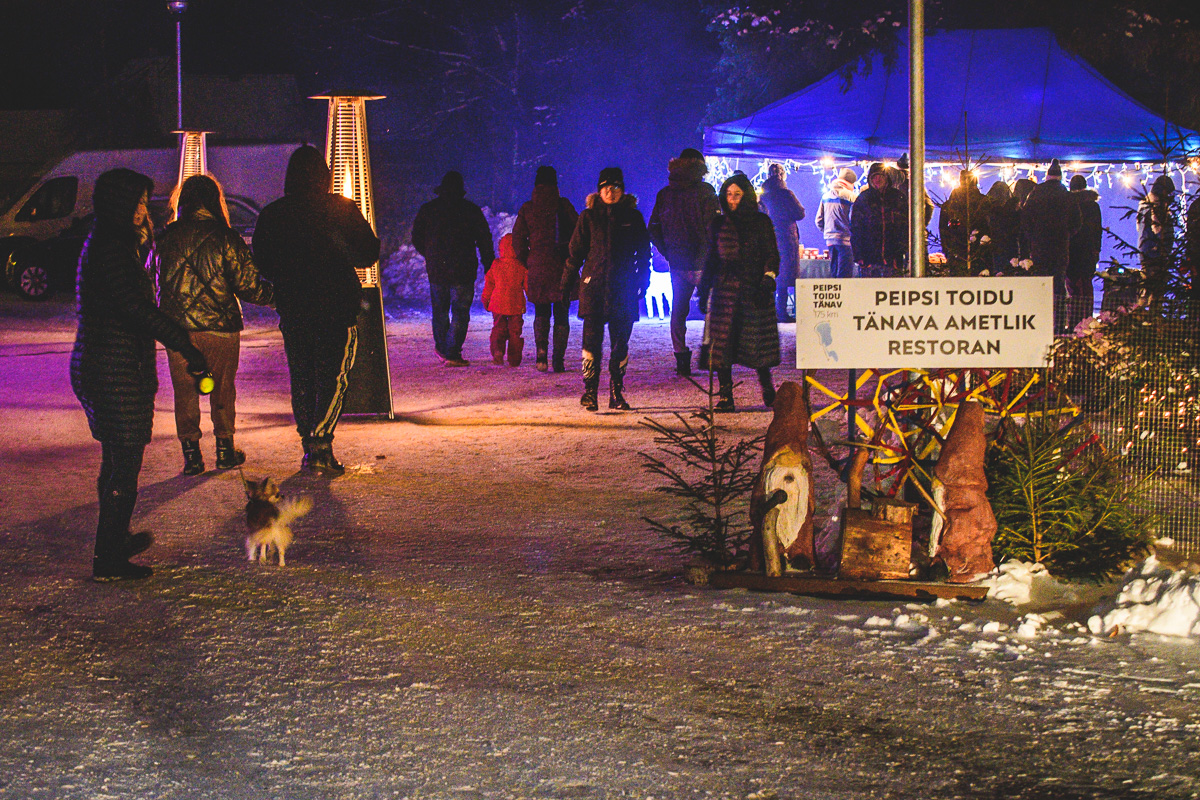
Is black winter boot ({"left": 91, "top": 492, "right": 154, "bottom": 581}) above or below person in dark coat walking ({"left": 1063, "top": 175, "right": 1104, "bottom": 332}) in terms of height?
below

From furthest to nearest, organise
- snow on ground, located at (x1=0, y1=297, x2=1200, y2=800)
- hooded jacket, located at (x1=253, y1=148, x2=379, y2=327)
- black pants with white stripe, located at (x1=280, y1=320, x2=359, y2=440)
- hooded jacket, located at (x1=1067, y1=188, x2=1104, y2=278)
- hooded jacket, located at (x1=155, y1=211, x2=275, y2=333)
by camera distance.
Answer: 1. hooded jacket, located at (x1=1067, y1=188, x2=1104, y2=278)
2. black pants with white stripe, located at (x1=280, y1=320, x2=359, y2=440)
3. hooded jacket, located at (x1=253, y1=148, x2=379, y2=327)
4. hooded jacket, located at (x1=155, y1=211, x2=275, y2=333)
5. snow on ground, located at (x1=0, y1=297, x2=1200, y2=800)

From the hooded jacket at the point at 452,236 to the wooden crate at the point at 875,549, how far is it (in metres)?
8.36

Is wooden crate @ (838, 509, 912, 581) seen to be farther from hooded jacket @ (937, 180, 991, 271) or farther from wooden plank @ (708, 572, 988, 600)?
hooded jacket @ (937, 180, 991, 271)

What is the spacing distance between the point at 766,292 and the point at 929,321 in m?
4.28

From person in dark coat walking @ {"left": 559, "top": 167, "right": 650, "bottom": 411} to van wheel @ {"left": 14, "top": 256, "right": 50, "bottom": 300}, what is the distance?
15.9 metres

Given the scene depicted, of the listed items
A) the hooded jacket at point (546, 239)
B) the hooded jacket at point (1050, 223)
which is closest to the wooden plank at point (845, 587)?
the hooded jacket at point (546, 239)

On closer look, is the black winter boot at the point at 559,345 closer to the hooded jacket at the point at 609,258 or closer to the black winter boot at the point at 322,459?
the hooded jacket at the point at 609,258

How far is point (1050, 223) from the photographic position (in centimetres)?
1505

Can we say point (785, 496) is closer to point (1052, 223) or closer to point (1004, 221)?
point (1052, 223)

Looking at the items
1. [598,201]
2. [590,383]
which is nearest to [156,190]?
[598,201]

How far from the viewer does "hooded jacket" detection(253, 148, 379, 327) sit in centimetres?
→ 752

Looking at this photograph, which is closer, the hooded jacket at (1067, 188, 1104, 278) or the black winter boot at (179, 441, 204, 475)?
the black winter boot at (179, 441, 204, 475)

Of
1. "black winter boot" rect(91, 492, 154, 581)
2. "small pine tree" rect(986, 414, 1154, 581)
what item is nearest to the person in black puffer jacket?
"black winter boot" rect(91, 492, 154, 581)

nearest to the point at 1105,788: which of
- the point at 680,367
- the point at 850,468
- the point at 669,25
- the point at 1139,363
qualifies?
the point at 850,468
